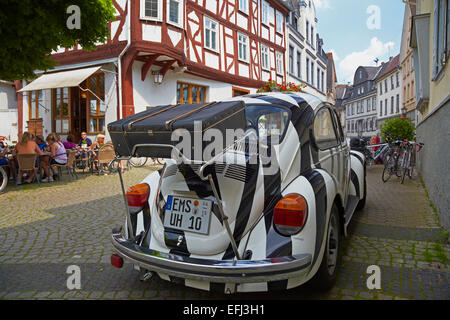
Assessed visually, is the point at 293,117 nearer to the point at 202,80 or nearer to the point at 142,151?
the point at 142,151

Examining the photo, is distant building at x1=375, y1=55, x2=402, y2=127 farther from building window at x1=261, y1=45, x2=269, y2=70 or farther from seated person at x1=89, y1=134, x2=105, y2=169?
seated person at x1=89, y1=134, x2=105, y2=169

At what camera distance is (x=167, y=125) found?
215 centimetres

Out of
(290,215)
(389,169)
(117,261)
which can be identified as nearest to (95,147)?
(389,169)

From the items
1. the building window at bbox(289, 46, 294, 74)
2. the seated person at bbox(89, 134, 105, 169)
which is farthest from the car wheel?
the building window at bbox(289, 46, 294, 74)

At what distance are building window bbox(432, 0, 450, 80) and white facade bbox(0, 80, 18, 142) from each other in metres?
19.6

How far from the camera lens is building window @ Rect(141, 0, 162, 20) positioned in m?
13.3

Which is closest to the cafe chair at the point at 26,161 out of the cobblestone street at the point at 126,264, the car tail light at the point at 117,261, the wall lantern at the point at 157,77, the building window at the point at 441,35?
the cobblestone street at the point at 126,264

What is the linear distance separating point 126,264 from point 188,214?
143 centimetres

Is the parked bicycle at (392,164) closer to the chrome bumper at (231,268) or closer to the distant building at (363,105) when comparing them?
the chrome bumper at (231,268)

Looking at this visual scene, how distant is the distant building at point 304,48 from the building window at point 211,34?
29.8 ft

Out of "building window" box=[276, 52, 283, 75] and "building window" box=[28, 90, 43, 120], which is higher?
"building window" box=[276, 52, 283, 75]

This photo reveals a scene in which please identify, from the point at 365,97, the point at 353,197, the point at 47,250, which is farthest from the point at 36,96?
the point at 365,97

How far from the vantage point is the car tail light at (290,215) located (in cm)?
235
